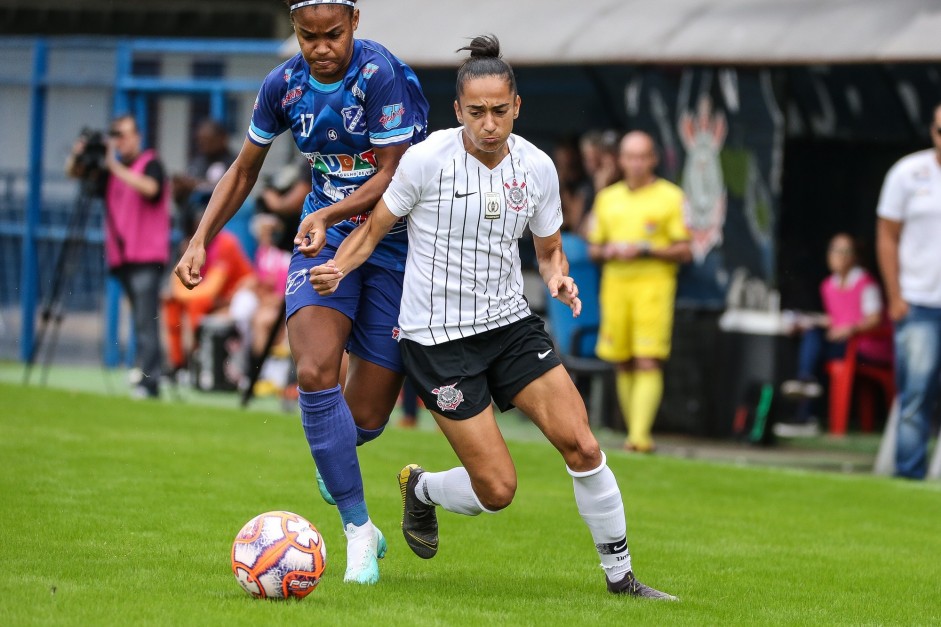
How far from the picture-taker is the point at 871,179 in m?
15.7

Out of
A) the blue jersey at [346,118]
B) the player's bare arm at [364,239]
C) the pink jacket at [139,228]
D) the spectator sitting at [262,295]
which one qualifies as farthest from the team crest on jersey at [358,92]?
the spectator sitting at [262,295]

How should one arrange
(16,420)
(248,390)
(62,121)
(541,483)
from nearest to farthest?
1. (541,483)
2. (16,420)
3. (248,390)
4. (62,121)

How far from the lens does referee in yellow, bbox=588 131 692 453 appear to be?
12484 millimetres

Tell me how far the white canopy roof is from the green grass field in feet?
10.5

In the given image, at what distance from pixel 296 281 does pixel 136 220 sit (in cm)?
862

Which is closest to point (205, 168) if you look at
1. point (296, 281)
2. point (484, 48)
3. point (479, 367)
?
point (296, 281)

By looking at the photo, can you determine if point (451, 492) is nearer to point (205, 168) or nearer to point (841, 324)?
point (841, 324)

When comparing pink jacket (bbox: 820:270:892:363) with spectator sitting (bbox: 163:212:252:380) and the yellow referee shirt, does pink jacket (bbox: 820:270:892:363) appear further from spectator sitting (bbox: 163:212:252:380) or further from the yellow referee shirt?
spectator sitting (bbox: 163:212:252:380)

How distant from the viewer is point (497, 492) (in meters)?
6.43

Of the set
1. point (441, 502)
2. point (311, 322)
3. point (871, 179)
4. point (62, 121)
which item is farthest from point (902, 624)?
point (62, 121)

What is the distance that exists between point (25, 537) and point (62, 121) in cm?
1243

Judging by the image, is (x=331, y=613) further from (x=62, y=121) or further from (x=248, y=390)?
(x=62, y=121)

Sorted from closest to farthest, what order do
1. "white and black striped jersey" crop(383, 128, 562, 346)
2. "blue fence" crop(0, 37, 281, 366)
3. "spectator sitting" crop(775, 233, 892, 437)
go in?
"white and black striped jersey" crop(383, 128, 562, 346) → "spectator sitting" crop(775, 233, 892, 437) → "blue fence" crop(0, 37, 281, 366)

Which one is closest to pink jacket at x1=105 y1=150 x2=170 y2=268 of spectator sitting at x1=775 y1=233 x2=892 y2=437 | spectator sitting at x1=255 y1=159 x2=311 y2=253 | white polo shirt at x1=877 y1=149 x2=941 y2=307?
spectator sitting at x1=255 y1=159 x2=311 y2=253
